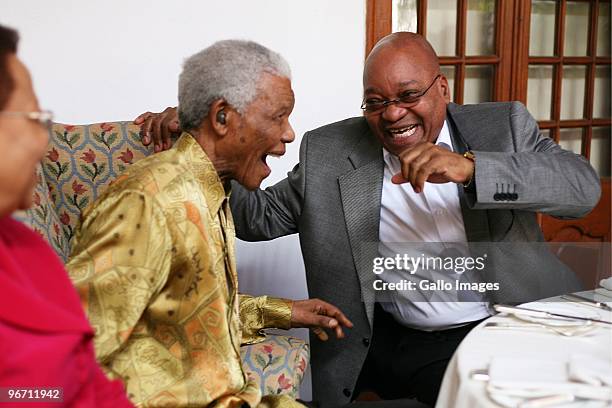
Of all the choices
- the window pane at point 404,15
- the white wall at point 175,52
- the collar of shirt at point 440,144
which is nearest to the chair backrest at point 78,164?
the white wall at point 175,52

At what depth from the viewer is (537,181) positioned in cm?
177

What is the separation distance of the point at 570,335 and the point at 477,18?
6.93 feet

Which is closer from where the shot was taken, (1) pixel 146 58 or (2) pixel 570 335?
(2) pixel 570 335

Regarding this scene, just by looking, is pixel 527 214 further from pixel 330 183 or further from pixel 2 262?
pixel 2 262

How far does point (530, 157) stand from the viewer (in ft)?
5.89

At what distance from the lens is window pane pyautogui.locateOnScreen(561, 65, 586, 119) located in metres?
3.40

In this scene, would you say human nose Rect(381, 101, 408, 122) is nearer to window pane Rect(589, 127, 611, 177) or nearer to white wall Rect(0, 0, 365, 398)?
white wall Rect(0, 0, 365, 398)

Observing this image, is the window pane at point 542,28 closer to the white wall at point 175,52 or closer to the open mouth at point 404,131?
the white wall at point 175,52

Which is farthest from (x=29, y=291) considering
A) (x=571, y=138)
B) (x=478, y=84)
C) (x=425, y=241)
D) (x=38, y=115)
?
(x=571, y=138)

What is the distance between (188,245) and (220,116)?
0.90 ft

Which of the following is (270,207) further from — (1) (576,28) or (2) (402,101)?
(1) (576,28)

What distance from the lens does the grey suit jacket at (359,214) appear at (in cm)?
190

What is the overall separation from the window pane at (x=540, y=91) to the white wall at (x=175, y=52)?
3.30 feet

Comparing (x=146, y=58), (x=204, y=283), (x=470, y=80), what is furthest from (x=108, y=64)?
(x=470, y=80)
